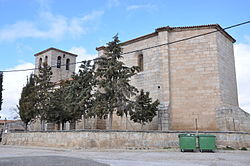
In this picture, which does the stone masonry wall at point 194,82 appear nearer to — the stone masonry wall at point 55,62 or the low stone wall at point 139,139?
the low stone wall at point 139,139

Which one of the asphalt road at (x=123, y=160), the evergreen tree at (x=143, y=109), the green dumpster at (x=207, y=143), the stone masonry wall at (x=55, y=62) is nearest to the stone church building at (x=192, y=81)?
the evergreen tree at (x=143, y=109)

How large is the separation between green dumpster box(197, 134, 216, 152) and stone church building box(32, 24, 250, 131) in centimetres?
464

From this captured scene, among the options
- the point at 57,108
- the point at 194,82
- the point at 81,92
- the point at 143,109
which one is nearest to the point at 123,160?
the point at 143,109

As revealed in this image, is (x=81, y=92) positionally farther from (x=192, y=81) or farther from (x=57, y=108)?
(x=192, y=81)

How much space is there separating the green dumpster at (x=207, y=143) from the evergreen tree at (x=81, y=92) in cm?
816

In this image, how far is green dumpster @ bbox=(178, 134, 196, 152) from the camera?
1319 centimetres

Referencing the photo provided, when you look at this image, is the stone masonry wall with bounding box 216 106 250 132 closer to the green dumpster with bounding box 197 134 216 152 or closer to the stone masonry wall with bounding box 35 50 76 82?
the green dumpster with bounding box 197 134 216 152

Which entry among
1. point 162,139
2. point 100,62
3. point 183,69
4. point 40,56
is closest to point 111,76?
point 100,62

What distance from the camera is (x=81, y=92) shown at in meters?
18.3

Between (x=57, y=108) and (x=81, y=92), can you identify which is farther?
(x=57, y=108)

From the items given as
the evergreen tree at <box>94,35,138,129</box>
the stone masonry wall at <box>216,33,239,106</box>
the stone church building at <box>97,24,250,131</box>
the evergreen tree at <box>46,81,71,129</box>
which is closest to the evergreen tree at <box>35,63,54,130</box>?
the evergreen tree at <box>46,81,71,129</box>

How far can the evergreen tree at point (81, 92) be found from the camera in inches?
712

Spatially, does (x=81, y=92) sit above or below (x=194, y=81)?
below

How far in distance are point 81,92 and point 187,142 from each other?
8644 millimetres
